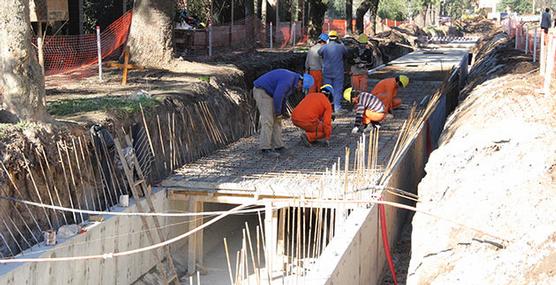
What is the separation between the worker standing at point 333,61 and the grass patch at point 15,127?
701cm

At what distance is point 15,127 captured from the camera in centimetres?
932

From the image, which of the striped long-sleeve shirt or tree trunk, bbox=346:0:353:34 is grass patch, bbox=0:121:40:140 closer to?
the striped long-sleeve shirt

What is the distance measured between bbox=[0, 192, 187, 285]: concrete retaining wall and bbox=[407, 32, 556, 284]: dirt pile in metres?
3.62

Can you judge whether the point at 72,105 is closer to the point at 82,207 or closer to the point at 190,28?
the point at 82,207

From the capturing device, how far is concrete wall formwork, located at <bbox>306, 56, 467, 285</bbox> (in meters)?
8.12

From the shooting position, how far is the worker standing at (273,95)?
12.0 meters

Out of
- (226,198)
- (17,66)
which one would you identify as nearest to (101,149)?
(17,66)

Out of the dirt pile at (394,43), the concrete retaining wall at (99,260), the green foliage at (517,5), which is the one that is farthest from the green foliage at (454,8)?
the concrete retaining wall at (99,260)

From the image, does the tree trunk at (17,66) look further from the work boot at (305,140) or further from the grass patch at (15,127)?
the work boot at (305,140)

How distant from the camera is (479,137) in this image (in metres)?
10.2

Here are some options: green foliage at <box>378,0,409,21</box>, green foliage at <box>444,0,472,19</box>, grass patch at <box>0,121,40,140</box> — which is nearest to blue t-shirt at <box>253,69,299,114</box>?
grass patch at <box>0,121,40,140</box>

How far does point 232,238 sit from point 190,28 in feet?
33.4

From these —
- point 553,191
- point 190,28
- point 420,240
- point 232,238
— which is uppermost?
point 190,28

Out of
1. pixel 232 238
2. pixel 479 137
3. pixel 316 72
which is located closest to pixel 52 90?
pixel 232 238
